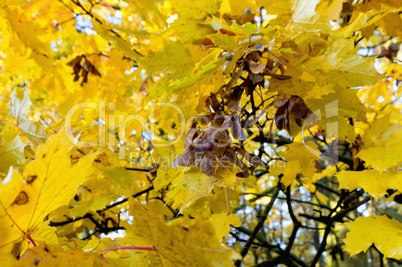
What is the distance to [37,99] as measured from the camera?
308 centimetres

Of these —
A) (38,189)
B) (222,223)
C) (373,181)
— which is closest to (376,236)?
(373,181)

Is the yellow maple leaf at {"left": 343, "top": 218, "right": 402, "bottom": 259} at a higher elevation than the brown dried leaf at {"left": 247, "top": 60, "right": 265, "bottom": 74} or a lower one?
lower

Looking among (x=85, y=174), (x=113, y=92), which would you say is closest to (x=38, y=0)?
(x=113, y=92)

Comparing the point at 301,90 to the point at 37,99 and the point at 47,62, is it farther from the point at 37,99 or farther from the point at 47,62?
the point at 37,99

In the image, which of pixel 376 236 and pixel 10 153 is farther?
pixel 376 236

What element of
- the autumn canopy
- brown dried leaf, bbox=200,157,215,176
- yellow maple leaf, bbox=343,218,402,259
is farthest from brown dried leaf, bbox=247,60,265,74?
yellow maple leaf, bbox=343,218,402,259

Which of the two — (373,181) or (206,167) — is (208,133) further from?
(373,181)

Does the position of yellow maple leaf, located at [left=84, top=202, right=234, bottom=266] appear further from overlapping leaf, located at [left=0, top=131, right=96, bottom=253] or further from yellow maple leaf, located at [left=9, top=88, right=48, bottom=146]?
yellow maple leaf, located at [left=9, top=88, right=48, bottom=146]

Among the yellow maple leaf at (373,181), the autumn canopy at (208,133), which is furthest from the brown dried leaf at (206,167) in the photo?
the yellow maple leaf at (373,181)

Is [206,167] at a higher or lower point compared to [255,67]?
lower

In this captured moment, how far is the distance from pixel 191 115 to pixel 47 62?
36.6 inches

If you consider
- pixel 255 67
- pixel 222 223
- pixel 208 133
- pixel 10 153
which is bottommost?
pixel 222 223

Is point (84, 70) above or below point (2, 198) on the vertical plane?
above

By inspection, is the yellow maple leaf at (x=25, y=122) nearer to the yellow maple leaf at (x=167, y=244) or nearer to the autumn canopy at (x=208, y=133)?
the autumn canopy at (x=208, y=133)
